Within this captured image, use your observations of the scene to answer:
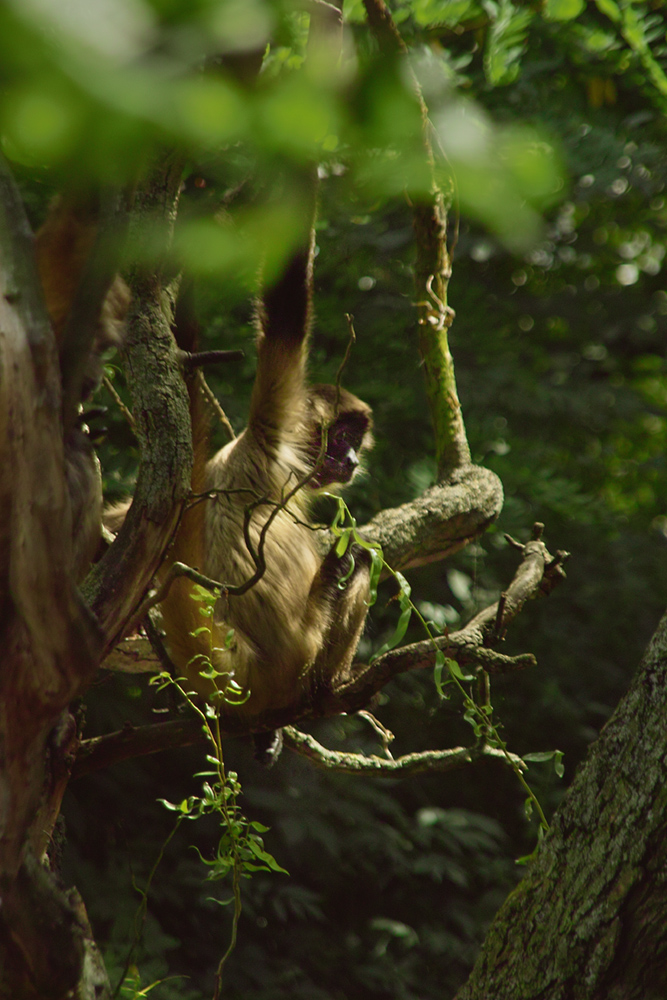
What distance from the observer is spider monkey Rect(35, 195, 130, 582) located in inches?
69.7

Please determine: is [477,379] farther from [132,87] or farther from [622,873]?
[132,87]

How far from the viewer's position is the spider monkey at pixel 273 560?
9.54 feet

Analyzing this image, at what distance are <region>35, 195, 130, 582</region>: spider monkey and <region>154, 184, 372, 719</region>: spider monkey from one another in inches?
32.3

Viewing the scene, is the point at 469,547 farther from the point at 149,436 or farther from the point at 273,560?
the point at 149,436

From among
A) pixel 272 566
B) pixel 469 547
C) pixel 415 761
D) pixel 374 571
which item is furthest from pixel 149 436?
pixel 469 547

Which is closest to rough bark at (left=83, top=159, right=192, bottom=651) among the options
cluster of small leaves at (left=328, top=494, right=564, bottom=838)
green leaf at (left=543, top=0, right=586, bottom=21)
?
cluster of small leaves at (left=328, top=494, right=564, bottom=838)

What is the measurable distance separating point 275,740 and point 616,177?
394 centimetres

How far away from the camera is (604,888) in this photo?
5.83ft

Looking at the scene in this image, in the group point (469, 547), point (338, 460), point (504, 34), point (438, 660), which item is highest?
point (504, 34)

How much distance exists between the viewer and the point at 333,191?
2.47 metres

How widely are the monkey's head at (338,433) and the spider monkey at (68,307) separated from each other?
1.59 m

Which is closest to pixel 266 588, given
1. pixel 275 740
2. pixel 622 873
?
pixel 275 740

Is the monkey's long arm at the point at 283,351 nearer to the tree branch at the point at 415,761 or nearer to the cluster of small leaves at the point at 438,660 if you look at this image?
the cluster of small leaves at the point at 438,660

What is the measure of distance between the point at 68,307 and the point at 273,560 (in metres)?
1.82
